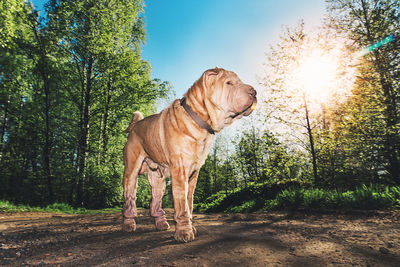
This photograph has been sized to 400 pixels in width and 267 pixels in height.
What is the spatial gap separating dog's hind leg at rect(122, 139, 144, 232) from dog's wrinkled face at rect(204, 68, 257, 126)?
5.65 ft

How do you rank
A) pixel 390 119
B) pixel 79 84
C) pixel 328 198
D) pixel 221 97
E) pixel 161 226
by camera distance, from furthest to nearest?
pixel 79 84, pixel 390 119, pixel 328 198, pixel 161 226, pixel 221 97

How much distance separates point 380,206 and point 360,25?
11014 mm

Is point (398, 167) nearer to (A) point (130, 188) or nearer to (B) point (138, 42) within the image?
(A) point (130, 188)

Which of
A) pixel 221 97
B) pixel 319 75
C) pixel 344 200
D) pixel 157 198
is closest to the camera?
pixel 221 97

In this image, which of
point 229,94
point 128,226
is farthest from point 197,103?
point 128,226

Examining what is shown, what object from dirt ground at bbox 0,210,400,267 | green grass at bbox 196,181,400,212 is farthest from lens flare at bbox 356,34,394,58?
dirt ground at bbox 0,210,400,267

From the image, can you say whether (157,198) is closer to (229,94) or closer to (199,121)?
(199,121)

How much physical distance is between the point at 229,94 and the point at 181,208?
1565 millimetres

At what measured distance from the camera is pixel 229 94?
2416 millimetres

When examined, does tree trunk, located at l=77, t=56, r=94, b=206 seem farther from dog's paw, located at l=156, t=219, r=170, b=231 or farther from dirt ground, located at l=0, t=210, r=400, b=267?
dog's paw, located at l=156, t=219, r=170, b=231

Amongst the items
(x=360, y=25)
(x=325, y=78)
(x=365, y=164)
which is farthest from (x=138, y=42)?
(x=365, y=164)

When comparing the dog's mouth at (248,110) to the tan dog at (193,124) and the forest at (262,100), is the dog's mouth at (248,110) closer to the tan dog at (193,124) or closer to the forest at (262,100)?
the tan dog at (193,124)

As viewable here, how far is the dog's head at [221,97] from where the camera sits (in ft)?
7.61

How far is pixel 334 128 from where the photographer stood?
9523 millimetres
